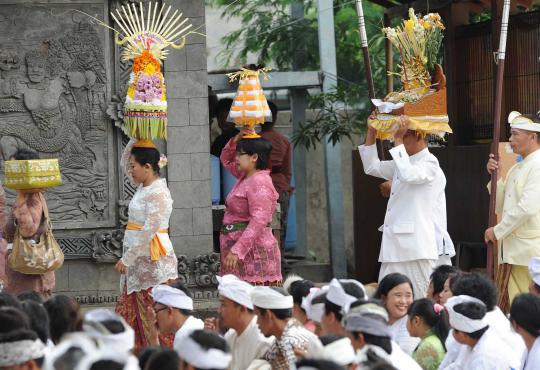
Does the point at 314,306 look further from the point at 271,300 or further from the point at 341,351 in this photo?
the point at 341,351

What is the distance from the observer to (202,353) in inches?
207

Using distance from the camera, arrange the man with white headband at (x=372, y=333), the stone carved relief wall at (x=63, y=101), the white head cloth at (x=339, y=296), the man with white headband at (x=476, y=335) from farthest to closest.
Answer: the stone carved relief wall at (x=63, y=101) < the man with white headband at (x=476, y=335) < the white head cloth at (x=339, y=296) < the man with white headband at (x=372, y=333)

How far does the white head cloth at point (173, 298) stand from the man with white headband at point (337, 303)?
111cm

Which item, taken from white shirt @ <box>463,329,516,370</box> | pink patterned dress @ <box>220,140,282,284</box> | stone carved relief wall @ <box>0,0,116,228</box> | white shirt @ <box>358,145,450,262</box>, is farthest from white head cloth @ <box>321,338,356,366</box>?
stone carved relief wall @ <box>0,0,116,228</box>

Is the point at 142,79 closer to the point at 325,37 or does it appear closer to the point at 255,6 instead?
the point at 325,37

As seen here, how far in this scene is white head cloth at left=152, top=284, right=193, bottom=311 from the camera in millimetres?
7289

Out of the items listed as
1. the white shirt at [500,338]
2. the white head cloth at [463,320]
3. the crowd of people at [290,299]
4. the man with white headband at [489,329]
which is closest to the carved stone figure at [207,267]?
the crowd of people at [290,299]

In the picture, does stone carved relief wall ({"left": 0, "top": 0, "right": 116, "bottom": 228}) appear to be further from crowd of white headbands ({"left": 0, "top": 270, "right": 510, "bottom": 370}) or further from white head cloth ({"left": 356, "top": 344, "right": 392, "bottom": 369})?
white head cloth ({"left": 356, "top": 344, "right": 392, "bottom": 369})

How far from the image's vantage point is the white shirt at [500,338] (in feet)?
21.7

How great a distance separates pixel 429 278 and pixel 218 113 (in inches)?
185

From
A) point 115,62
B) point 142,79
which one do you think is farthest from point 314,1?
point 142,79

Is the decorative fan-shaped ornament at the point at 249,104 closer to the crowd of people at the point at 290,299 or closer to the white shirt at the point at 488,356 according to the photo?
the crowd of people at the point at 290,299

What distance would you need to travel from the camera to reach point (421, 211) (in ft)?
29.6

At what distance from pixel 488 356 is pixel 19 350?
250 centimetres
